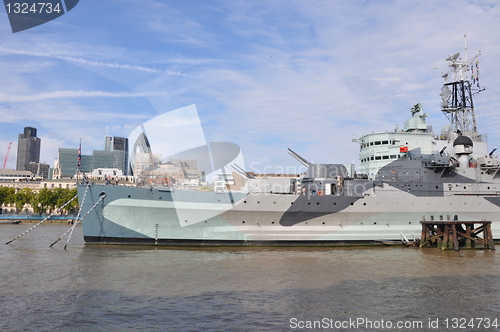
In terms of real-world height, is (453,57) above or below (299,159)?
above

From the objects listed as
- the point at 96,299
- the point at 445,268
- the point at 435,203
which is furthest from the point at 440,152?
the point at 96,299

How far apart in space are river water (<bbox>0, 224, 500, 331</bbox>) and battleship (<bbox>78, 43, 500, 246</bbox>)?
1978 mm

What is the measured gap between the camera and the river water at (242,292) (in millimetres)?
7984

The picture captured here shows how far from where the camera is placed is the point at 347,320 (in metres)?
8.23

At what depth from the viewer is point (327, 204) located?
18969mm

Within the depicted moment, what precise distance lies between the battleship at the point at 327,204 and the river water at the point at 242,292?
1.98 metres

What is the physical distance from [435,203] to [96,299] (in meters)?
19.0

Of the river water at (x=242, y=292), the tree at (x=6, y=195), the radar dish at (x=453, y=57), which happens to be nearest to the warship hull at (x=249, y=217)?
the river water at (x=242, y=292)

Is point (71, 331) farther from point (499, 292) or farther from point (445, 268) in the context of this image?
point (445, 268)

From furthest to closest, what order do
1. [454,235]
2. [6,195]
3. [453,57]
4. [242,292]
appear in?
[6,195], [453,57], [454,235], [242,292]

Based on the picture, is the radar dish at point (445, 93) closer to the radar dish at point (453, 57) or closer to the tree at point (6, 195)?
the radar dish at point (453, 57)

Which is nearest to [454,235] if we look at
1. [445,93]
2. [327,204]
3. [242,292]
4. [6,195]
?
[327,204]

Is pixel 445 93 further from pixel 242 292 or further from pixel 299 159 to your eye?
pixel 242 292

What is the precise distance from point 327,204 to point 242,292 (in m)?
9.99
